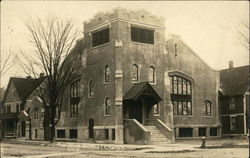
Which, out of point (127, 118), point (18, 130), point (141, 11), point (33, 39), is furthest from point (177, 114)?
point (18, 130)

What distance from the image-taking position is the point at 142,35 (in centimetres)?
3269

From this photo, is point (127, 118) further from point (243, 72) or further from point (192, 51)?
point (243, 72)

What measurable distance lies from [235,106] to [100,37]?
1555 centimetres

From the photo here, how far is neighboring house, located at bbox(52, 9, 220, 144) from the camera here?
102 feet

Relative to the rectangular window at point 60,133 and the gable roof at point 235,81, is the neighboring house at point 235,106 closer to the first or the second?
the gable roof at point 235,81

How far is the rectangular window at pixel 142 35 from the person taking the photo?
1267 inches

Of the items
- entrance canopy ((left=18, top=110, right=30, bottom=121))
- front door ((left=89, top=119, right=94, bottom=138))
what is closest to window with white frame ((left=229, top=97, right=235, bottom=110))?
front door ((left=89, top=119, right=94, bottom=138))

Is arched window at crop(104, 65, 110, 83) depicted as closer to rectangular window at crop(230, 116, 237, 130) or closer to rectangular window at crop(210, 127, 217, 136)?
rectangular window at crop(210, 127, 217, 136)

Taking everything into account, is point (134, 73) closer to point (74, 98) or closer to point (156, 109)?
point (156, 109)

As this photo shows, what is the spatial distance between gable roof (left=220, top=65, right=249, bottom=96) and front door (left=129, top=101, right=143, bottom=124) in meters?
12.6

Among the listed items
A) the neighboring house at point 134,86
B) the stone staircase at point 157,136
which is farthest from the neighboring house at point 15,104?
the stone staircase at point 157,136

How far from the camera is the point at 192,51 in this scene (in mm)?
38344

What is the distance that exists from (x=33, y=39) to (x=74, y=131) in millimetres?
9799

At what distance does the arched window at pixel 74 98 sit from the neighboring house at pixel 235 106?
13524mm
